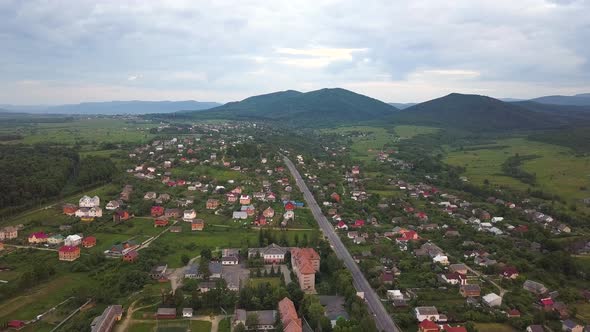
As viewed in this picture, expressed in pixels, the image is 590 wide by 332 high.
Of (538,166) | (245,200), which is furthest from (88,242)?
(538,166)

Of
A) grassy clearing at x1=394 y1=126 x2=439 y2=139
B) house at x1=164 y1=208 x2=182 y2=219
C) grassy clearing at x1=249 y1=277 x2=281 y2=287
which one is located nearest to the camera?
grassy clearing at x1=249 y1=277 x2=281 y2=287

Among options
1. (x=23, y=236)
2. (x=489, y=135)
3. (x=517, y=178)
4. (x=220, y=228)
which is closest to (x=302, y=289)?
(x=220, y=228)

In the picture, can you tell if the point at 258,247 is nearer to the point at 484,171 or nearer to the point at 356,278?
the point at 356,278

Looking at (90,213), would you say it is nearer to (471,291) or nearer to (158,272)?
(158,272)

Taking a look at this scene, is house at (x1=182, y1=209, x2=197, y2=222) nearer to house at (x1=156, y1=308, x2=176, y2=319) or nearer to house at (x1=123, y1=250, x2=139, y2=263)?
house at (x1=123, y1=250, x2=139, y2=263)

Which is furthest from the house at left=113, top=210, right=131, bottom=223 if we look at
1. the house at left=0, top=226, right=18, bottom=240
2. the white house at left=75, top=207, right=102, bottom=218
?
the house at left=0, top=226, right=18, bottom=240
